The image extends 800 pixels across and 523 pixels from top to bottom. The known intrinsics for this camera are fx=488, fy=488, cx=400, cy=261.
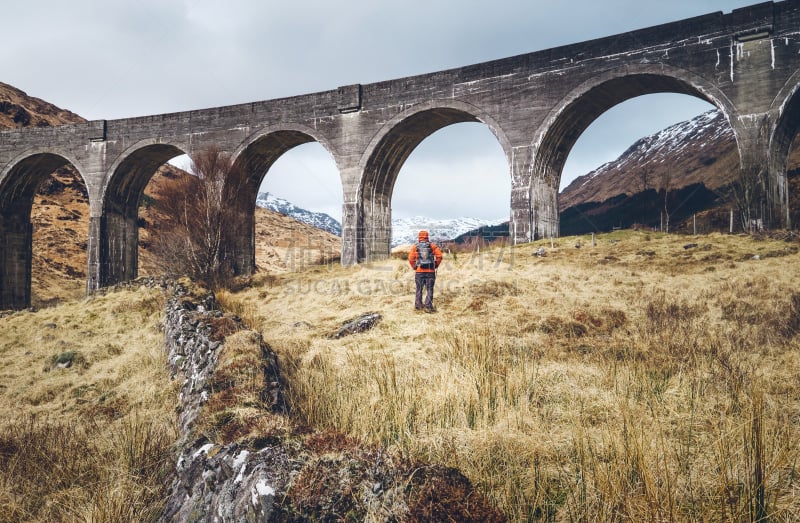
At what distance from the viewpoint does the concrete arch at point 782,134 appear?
14.2m

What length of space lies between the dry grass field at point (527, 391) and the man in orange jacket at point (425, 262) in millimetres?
546

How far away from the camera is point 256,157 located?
21.9 m

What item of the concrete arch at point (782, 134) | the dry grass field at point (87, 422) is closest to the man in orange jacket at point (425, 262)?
the dry grass field at point (87, 422)

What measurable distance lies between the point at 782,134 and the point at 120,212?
26953mm

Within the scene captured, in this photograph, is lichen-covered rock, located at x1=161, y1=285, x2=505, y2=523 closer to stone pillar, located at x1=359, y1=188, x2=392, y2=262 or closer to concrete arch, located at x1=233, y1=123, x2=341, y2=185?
stone pillar, located at x1=359, y1=188, x2=392, y2=262

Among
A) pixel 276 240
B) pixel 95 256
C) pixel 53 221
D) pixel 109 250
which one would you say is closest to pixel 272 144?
pixel 109 250

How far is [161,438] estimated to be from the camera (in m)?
4.01

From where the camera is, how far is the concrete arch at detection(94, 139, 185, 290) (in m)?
22.6

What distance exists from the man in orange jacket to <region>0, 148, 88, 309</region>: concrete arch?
21.2 m

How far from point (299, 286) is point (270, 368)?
41.5 ft

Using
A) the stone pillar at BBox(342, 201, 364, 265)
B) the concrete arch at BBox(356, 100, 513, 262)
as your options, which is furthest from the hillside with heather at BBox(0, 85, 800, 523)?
the concrete arch at BBox(356, 100, 513, 262)

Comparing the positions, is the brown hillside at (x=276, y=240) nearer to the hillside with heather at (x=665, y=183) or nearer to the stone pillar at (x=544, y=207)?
the stone pillar at (x=544, y=207)

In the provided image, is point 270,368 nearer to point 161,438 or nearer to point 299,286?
point 161,438

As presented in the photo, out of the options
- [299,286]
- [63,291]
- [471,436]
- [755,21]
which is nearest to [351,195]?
[299,286]
